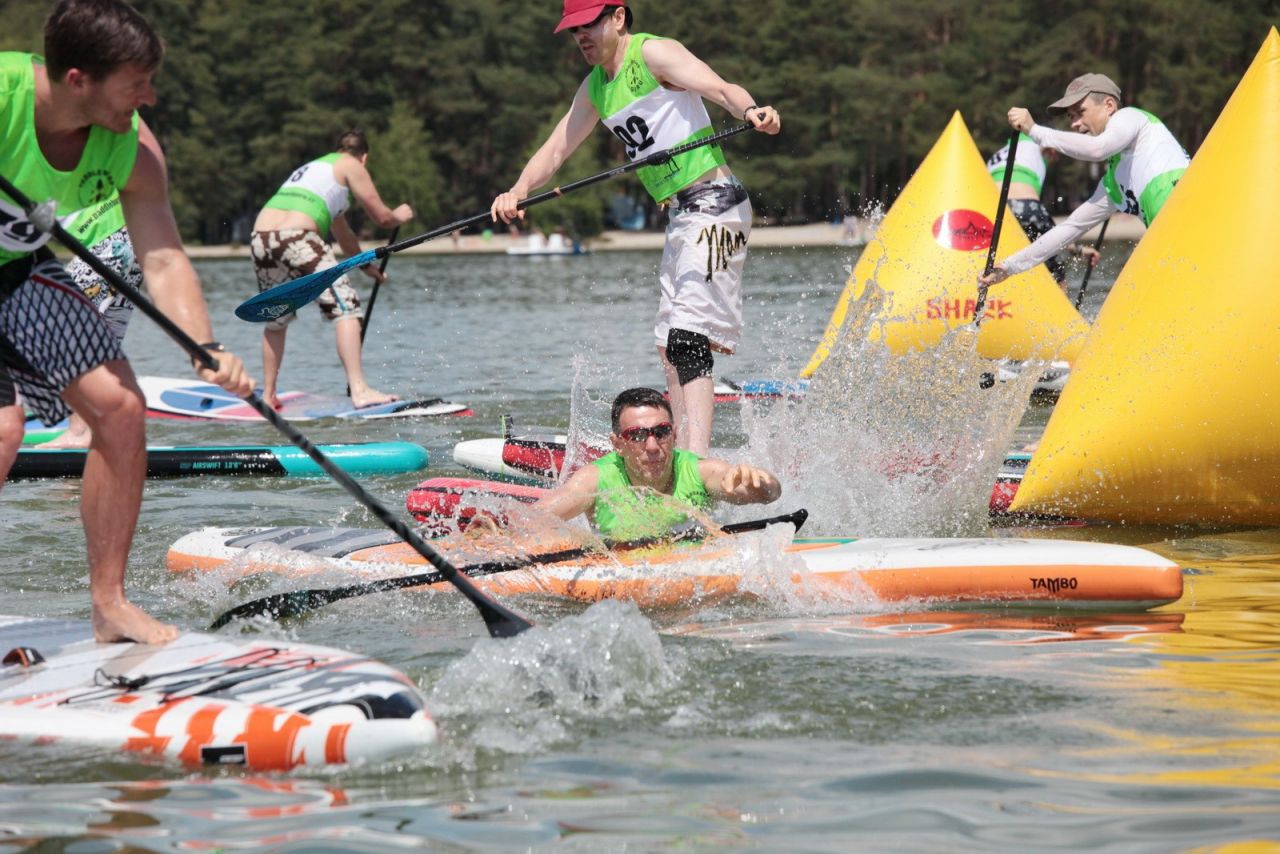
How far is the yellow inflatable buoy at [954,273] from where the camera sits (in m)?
11.5

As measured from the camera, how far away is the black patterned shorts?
4.37 m

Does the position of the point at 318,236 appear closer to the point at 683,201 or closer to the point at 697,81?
the point at 683,201

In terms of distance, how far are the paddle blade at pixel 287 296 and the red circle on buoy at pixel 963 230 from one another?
17.5 feet

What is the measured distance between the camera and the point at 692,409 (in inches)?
272

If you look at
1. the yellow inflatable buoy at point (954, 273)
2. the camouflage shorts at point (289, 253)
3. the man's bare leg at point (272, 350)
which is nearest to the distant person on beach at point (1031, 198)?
the yellow inflatable buoy at point (954, 273)

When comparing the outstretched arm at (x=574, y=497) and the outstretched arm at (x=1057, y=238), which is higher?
the outstretched arm at (x=1057, y=238)

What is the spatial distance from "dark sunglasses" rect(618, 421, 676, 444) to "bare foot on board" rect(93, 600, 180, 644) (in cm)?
172

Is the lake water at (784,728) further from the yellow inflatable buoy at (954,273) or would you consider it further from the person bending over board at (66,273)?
the yellow inflatable buoy at (954,273)

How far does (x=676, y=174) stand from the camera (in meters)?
7.02

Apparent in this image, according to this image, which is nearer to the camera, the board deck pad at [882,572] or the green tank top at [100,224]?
the board deck pad at [882,572]

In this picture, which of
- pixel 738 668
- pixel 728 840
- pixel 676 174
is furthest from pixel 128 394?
pixel 676 174

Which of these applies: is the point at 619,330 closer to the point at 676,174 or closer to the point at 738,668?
the point at 676,174

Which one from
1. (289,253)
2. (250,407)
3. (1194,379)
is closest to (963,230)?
(289,253)

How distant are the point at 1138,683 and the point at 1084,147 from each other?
15.5 ft
